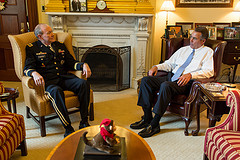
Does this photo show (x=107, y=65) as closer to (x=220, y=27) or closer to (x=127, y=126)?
(x=127, y=126)

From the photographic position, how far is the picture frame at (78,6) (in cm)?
349

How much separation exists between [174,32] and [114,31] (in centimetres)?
103

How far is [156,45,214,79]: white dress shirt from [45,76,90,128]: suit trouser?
0.94 m

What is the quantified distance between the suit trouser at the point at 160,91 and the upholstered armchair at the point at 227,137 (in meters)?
0.65

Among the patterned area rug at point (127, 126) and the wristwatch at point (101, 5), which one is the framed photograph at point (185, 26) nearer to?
the wristwatch at point (101, 5)

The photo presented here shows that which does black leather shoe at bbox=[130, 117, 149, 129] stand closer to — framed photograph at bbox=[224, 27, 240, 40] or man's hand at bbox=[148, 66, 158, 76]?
man's hand at bbox=[148, 66, 158, 76]

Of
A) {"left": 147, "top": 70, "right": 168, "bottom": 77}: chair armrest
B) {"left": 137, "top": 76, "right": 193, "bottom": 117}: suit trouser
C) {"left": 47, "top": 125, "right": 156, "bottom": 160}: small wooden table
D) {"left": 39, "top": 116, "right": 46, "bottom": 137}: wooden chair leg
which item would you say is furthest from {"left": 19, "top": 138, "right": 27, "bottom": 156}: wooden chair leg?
{"left": 147, "top": 70, "right": 168, "bottom": 77}: chair armrest

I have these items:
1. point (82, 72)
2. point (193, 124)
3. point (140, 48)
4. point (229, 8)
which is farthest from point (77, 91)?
point (229, 8)

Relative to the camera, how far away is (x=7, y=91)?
2.20 meters

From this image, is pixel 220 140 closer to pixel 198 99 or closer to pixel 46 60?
pixel 198 99

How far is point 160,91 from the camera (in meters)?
2.28

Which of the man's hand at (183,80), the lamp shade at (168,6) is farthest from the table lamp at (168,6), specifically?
the man's hand at (183,80)

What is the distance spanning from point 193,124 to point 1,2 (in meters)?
3.60

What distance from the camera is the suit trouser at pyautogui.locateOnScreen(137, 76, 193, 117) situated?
225 centimetres
